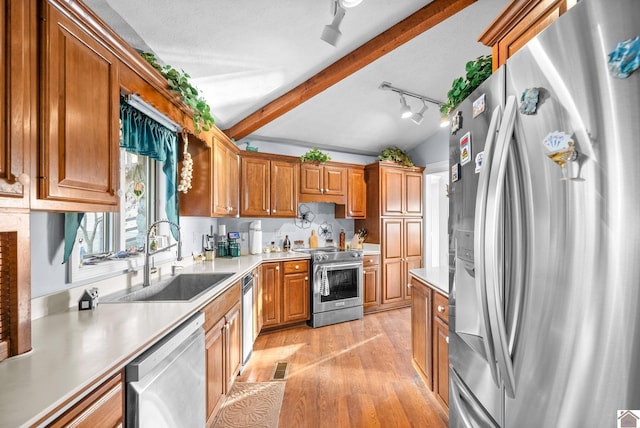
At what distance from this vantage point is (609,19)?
22.9 inches

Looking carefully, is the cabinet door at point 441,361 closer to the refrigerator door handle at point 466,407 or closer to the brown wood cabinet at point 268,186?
the refrigerator door handle at point 466,407

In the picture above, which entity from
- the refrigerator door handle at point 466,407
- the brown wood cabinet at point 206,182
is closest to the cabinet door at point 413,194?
the brown wood cabinet at point 206,182

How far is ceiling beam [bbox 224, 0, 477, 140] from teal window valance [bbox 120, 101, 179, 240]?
1.14 metres

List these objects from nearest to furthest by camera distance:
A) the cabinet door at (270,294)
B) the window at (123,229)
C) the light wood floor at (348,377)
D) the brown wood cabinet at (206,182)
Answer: the window at (123,229)
the light wood floor at (348,377)
the brown wood cabinet at (206,182)
the cabinet door at (270,294)

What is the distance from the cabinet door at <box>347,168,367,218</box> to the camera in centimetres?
428

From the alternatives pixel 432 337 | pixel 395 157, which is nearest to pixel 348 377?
pixel 432 337

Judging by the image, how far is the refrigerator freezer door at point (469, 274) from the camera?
96 centimetres

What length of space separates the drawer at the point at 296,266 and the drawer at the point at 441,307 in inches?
74.9

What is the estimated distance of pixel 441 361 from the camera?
1.79 m

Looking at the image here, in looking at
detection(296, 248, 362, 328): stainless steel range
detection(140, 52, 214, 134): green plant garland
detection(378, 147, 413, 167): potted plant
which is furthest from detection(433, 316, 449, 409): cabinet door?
detection(378, 147, 413, 167): potted plant

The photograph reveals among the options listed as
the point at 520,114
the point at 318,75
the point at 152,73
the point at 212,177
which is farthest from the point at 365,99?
the point at 520,114

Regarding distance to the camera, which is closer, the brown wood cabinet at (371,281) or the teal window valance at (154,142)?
the teal window valance at (154,142)

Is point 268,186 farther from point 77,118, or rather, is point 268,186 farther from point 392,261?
point 77,118

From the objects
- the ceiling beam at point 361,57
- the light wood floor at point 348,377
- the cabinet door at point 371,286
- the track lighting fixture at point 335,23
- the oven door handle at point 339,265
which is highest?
the ceiling beam at point 361,57
